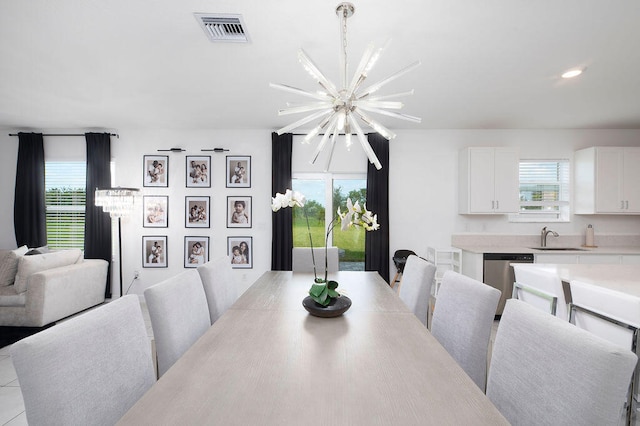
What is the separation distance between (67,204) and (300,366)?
5376mm

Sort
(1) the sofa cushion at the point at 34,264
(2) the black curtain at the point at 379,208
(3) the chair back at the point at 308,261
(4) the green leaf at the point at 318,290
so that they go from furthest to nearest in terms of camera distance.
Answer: (2) the black curtain at the point at 379,208
(1) the sofa cushion at the point at 34,264
(3) the chair back at the point at 308,261
(4) the green leaf at the point at 318,290

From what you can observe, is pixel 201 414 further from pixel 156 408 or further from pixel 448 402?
pixel 448 402

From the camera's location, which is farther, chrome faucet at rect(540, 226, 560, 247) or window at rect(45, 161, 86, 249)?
window at rect(45, 161, 86, 249)

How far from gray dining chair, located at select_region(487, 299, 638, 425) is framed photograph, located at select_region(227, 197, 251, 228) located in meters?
3.89

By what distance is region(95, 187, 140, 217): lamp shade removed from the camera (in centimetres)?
396

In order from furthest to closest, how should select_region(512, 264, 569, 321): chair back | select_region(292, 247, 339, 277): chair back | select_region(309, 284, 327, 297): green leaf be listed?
select_region(292, 247, 339, 277): chair back < select_region(512, 264, 569, 321): chair back < select_region(309, 284, 327, 297): green leaf

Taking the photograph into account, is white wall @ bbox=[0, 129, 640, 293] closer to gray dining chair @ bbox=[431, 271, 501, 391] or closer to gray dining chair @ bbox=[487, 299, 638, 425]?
gray dining chair @ bbox=[431, 271, 501, 391]

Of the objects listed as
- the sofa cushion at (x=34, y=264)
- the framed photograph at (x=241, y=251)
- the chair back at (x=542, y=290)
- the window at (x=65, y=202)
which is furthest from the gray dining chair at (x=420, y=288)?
the window at (x=65, y=202)

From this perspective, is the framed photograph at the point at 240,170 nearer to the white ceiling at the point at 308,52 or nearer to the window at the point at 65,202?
the white ceiling at the point at 308,52

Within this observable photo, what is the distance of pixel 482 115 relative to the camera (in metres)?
3.86

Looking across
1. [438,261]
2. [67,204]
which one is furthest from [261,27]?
[67,204]

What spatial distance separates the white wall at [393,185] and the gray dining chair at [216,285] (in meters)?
2.29

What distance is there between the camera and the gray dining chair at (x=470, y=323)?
1.36 m

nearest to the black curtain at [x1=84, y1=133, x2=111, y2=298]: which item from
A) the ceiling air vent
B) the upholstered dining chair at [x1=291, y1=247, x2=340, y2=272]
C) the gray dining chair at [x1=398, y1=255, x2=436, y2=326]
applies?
the upholstered dining chair at [x1=291, y1=247, x2=340, y2=272]
